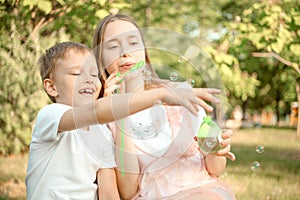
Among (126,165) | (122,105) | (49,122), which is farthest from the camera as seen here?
(126,165)

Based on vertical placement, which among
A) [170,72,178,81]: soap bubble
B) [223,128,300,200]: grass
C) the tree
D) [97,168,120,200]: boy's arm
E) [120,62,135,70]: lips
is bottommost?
[223,128,300,200]: grass

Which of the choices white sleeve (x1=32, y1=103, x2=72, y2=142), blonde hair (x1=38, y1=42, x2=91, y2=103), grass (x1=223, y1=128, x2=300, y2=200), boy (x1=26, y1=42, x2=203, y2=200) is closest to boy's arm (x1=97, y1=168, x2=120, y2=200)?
boy (x1=26, y1=42, x2=203, y2=200)

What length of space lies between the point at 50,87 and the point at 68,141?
26 centimetres

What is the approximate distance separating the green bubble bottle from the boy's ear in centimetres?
62

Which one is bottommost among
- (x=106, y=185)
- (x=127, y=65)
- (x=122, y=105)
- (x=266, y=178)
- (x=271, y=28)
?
(x=266, y=178)

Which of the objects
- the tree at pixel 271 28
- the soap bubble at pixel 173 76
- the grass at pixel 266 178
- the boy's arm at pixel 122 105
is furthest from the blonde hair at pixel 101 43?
the tree at pixel 271 28

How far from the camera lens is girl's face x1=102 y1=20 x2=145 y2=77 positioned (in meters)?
2.09

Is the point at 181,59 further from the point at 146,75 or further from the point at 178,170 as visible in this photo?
the point at 178,170

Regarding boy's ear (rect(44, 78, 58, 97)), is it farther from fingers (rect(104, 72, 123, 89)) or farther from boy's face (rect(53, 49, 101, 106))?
fingers (rect(104, 72, 123, 89))

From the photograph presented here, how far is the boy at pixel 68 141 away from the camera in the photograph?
6.36ft

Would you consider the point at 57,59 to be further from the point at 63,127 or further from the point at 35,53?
the point at 35,53

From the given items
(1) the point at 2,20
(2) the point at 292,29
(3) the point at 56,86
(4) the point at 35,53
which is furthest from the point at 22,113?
(3) the point at 56,86

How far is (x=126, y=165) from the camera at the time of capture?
2.08m

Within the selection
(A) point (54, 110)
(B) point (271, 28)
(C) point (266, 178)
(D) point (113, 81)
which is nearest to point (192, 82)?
(D) point (113, 81)
